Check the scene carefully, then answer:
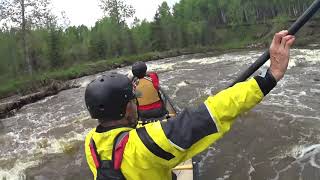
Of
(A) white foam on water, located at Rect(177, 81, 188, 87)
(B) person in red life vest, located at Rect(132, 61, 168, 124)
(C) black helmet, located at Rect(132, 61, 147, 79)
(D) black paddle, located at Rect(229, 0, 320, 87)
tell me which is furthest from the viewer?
(A) white foam on water, located at Rect(177, 81, 188, 87)

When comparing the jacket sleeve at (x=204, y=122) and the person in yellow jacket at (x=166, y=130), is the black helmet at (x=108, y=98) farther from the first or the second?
the jacket sleeve at (x=204, y=122)

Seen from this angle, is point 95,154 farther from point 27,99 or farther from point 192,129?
point 27,99

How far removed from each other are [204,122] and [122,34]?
41.8 meters

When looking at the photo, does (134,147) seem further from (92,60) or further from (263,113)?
(92,60)

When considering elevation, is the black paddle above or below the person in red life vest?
above

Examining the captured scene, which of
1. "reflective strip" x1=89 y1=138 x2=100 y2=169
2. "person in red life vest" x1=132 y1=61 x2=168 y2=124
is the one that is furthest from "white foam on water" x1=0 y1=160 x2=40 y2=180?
"reflective strip" x1=89 y1=138 x2=100 y2=169

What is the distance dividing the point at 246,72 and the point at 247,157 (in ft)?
22.8

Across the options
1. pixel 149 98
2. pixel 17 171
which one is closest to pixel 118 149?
pixel 149 98

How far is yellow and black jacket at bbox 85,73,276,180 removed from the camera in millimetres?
1602

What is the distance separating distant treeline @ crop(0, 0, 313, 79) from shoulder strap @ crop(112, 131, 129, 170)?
86.4ft

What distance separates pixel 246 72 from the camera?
74.6 inches

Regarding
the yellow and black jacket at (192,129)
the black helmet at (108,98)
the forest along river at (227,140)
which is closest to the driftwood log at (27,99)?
the forest along river at (227,140)

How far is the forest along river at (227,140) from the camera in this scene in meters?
8.04

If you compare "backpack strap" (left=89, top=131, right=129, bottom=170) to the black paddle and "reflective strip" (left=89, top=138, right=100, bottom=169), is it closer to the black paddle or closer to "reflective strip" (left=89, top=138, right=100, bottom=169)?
"reflective strip" (left=89, top=138, right=100, bottom=169)
